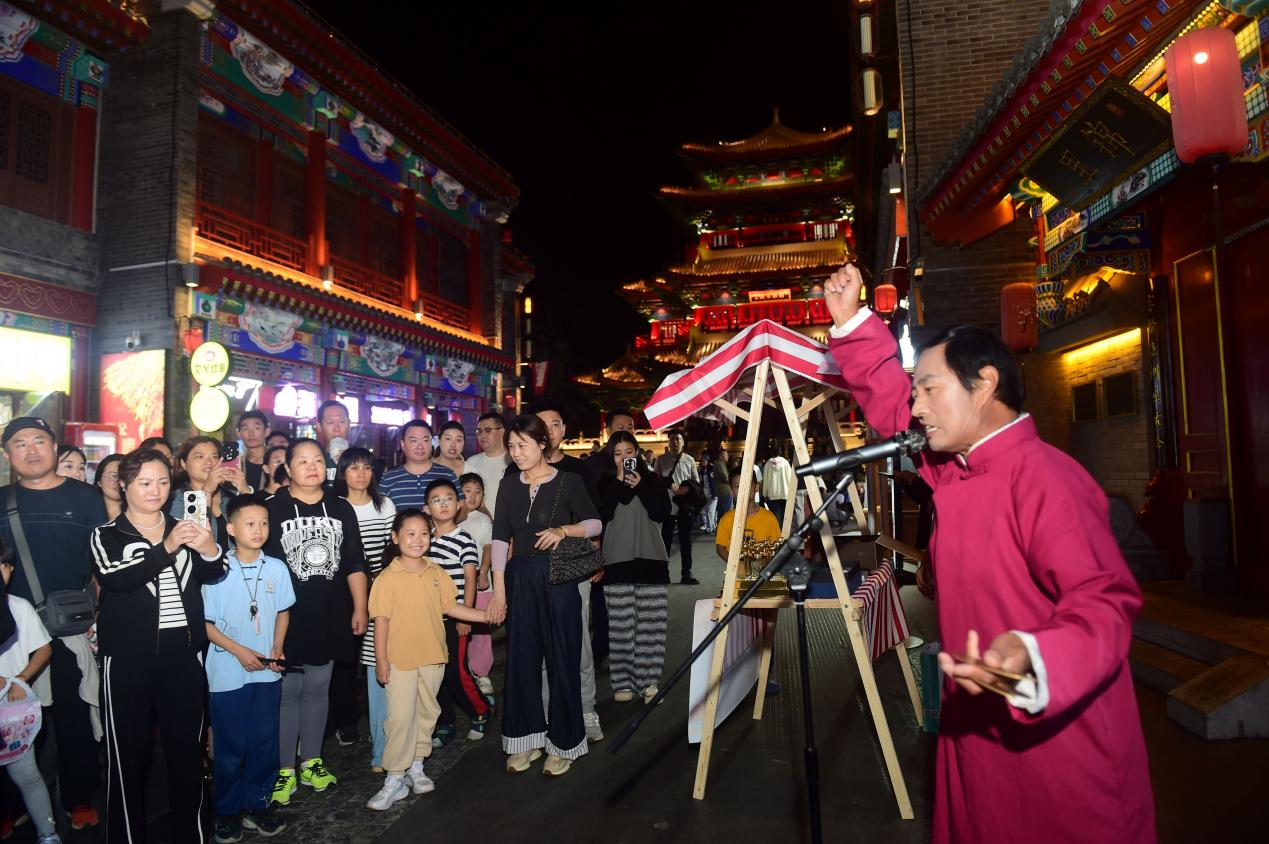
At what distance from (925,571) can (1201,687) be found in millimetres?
2480

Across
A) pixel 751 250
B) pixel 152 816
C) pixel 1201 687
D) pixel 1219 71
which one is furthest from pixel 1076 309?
pixel 751 250

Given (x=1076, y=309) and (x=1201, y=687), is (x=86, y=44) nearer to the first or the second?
(x=1076, y=309)

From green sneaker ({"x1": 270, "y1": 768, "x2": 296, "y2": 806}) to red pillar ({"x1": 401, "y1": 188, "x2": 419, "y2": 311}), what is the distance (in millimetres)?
14786

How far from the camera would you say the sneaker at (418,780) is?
12.3ft

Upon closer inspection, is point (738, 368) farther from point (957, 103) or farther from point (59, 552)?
point (957, 103)

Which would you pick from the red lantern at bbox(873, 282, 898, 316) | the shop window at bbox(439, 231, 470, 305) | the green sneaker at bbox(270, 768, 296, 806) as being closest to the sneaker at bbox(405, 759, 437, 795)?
the green sneaker at bbox(270, 768, 296, 806)

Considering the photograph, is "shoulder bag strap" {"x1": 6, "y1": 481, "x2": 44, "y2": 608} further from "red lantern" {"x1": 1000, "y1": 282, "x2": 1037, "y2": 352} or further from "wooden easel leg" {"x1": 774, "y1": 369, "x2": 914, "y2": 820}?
"red lantern" {"x1": 1000, "y1": 282, "x2": 1037, "y2": 352}

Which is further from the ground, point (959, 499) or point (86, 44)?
point (86, 44)

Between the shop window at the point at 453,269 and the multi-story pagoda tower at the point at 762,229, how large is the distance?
784 cm

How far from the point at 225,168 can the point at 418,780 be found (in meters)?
12.5

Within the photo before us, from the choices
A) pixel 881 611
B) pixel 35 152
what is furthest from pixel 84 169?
pixel 881 611

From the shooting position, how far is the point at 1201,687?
4148mm

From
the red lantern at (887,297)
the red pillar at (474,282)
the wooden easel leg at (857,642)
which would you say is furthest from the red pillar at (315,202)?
the wooden easel leg at (857,642)

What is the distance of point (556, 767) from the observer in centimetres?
391
